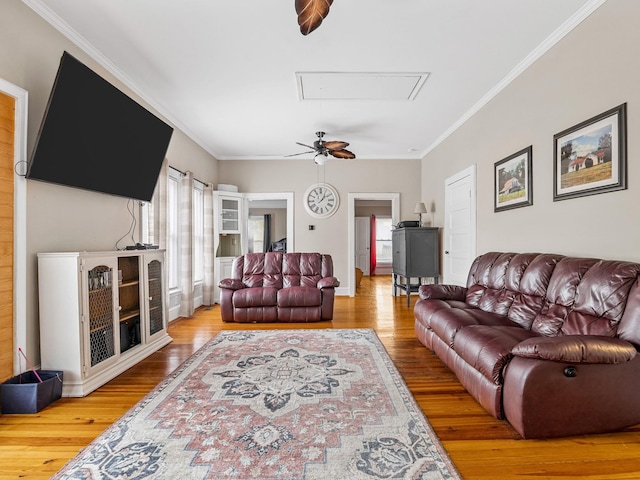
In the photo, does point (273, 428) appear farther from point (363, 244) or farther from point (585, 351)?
point (363, 244)

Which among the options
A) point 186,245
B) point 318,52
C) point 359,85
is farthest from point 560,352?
point 186,245

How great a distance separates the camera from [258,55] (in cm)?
306

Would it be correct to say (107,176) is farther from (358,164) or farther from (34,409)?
(358,164)

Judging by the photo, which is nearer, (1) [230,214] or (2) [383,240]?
(1) [230,214]

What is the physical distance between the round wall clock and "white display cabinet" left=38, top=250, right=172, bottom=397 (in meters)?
3.90

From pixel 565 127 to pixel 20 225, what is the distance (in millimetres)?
4160

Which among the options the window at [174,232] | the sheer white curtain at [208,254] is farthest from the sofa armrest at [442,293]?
the sheer white curtain at [208,254]

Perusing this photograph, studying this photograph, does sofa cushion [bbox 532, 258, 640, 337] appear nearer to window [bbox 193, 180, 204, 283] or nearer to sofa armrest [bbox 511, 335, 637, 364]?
sofa armrest [bbox 511, 335, 637, 364]

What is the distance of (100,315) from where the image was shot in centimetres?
266

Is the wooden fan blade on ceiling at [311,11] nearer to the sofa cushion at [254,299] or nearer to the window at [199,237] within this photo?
the sofa cushion at [254,299]

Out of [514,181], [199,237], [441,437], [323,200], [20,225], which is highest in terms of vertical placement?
[323,200]

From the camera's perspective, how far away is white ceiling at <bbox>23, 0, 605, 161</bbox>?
2.46m

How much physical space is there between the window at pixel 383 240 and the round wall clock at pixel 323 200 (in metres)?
4.81

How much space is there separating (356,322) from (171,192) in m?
3.21
